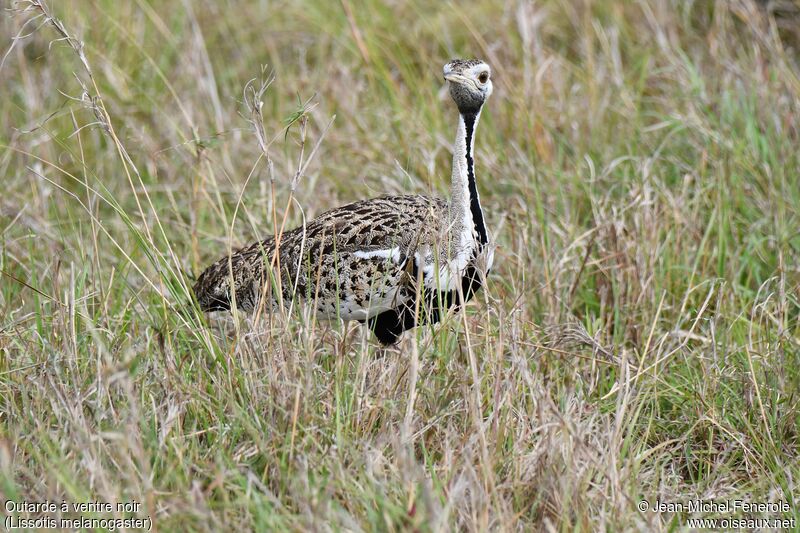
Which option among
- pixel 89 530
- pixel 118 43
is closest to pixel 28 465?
pixel 89 530

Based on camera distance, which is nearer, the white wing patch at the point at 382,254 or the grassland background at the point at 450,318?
the grassland background at the point at 450,318

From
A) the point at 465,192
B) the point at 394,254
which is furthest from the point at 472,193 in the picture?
the point at 394,254

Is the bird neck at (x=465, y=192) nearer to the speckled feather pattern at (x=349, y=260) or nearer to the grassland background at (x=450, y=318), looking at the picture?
the speckled feather pattern at (x=349, y=260)

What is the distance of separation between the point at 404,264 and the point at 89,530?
1.35 metres

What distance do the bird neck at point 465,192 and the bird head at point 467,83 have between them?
40mm

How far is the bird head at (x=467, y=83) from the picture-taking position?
3486 millimetres

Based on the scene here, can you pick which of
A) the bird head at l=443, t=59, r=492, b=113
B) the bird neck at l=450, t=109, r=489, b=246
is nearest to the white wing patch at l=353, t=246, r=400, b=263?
the bird neck at l=450, t=109, r=489, b=246

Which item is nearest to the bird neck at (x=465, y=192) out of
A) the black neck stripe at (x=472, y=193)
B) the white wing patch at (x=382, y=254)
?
the black neck stripe at (x=472, y=193)

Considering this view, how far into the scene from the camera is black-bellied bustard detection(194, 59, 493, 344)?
3.41 meters

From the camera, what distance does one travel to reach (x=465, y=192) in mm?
3527

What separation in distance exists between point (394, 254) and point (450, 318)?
13.5 inches

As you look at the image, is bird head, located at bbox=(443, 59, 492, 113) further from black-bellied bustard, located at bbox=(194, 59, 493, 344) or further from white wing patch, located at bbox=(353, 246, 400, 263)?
white wing patch, located at bbox=(353, 246, 400, 263)

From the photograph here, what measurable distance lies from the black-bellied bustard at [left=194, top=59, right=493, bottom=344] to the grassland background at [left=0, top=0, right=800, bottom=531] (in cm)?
13

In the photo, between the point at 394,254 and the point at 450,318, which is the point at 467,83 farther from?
the point at 450,318
